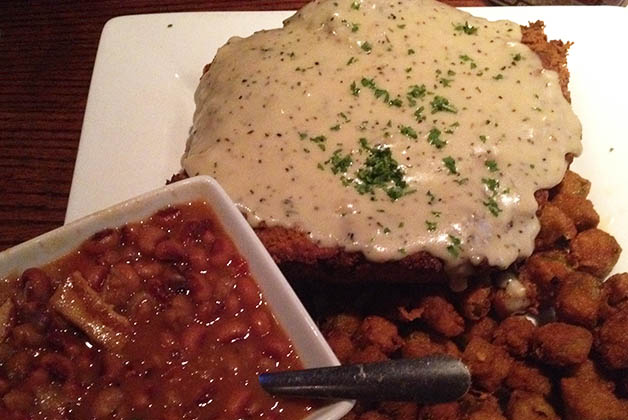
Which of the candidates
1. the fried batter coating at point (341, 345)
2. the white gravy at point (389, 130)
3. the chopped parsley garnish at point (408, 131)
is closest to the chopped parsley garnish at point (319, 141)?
the white gravy at point (389, 130)

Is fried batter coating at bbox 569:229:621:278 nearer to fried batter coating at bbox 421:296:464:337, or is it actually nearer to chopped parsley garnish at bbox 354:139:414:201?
fried batter coating at bbox 421:296:464:337

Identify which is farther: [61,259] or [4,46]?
[4,46]

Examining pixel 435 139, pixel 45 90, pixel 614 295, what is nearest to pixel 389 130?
pixel 435 139

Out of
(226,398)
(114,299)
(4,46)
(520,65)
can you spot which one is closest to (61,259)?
(114,299)

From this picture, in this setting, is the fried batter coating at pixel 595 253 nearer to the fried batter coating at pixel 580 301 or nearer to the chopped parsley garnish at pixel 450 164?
the fried batter coating at pixel 580 301

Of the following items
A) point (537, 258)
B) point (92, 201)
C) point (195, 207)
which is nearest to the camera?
point (195, 207)

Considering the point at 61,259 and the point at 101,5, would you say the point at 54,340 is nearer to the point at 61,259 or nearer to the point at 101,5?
the point at 61,259

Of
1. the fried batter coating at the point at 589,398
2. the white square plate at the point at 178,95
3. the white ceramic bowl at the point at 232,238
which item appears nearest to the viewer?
the white ceramic bowl at the point at 232,238
